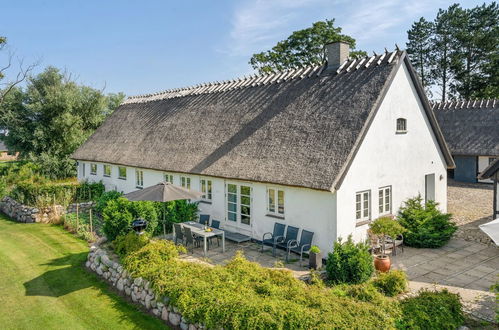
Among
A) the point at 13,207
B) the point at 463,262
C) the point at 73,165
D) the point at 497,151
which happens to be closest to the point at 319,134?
the point at 463,262

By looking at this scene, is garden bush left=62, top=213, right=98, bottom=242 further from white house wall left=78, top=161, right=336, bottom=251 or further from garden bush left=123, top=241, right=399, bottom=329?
garden bush left=123, top=241, right=399, bottom=329

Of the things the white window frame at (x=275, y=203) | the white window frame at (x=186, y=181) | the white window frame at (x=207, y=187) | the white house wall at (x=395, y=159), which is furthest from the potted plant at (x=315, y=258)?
the white window frame at (x=186, y=181)

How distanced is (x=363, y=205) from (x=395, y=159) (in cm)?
261

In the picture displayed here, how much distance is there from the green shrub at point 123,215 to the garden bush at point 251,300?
2883 millimetres

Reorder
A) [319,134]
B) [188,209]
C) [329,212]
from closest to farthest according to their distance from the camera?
[329,212]
[319,134]
[188,209]

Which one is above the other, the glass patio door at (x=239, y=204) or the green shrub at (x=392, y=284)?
the glass patio door at (x=239, y=204)

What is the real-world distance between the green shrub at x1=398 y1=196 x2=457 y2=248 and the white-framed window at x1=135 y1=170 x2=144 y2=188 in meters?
13.5

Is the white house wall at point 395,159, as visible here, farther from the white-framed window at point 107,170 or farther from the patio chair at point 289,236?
the white-framed window at point 107,170

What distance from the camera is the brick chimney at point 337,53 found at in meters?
15.0

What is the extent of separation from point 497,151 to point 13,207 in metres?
32.8

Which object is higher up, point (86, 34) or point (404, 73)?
point (86, 34)

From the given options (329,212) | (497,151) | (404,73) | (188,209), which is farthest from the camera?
(497,151)

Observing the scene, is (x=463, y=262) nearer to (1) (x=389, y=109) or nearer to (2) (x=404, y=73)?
(1) (x=389, y=109)

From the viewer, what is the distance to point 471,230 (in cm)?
1588
